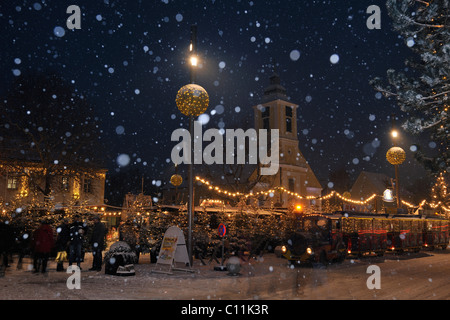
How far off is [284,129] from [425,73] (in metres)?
42.8

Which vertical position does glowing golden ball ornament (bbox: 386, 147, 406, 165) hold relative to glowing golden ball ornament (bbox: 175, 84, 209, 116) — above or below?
below

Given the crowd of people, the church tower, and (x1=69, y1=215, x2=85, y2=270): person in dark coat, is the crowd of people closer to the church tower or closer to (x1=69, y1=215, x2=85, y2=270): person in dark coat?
(x1=69, y1=215, x2=85, y2=270): person in dark coat

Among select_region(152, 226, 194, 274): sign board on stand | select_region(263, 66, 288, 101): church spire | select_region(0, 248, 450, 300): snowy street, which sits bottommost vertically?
select_region(0, 248, 450, 300): snowy street

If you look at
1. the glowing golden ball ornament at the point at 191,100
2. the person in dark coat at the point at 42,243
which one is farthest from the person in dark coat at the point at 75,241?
the glowing golden ball ornament at the point at 191,100

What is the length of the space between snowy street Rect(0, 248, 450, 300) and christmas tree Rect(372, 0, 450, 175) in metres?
4.66

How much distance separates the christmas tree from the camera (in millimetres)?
11453

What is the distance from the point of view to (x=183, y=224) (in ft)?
62.5

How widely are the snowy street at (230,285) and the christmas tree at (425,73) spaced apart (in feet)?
15.3

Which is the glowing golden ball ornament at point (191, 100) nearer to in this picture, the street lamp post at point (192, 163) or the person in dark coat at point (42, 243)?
the street lamp post at point (192, 163)

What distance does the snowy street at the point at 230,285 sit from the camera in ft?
31.2

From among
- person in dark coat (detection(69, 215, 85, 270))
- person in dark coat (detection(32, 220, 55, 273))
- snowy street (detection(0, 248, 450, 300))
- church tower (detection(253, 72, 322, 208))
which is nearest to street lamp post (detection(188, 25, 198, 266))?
snowy street (detection(0, 248, 450, 300))
